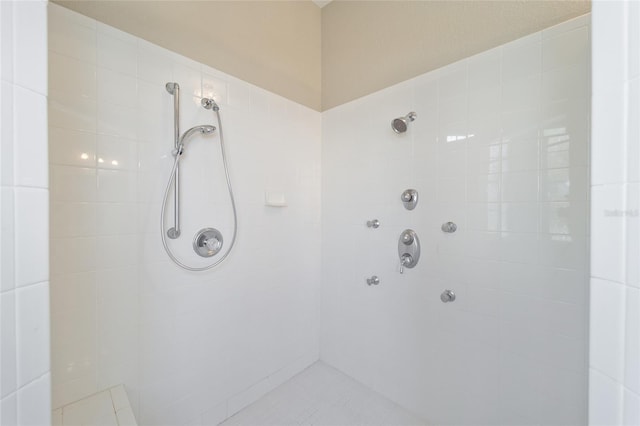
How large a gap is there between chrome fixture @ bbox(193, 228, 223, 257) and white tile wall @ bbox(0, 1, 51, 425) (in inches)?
32.2

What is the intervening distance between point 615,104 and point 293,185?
1.51 metres

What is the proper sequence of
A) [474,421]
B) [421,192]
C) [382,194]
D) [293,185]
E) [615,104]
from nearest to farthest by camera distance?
[615,104] < [474,421] < [421,192] < [382,194] < [293,185]

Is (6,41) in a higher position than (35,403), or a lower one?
higher

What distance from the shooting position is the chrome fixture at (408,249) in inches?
56.6

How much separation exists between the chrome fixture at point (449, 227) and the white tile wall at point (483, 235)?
0.03 meters

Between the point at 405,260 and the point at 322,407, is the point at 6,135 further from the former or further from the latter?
the point at 322,407

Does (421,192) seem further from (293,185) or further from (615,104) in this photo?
(615,104)

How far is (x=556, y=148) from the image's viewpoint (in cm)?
104

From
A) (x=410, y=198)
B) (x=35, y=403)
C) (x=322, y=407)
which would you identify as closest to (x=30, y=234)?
(x=35, y=403)

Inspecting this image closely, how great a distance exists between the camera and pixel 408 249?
4.80 feet

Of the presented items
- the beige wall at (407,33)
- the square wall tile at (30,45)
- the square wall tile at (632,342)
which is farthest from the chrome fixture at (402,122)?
the square wall tile at (30,45)

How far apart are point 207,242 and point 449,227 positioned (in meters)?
1.24

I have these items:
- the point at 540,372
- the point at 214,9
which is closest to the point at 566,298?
the point at 540,372

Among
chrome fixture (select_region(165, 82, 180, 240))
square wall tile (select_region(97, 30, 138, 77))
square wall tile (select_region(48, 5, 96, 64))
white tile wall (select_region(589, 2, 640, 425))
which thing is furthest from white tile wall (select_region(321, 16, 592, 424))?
square wall tile (select_region(48, 5, 96, 64))
